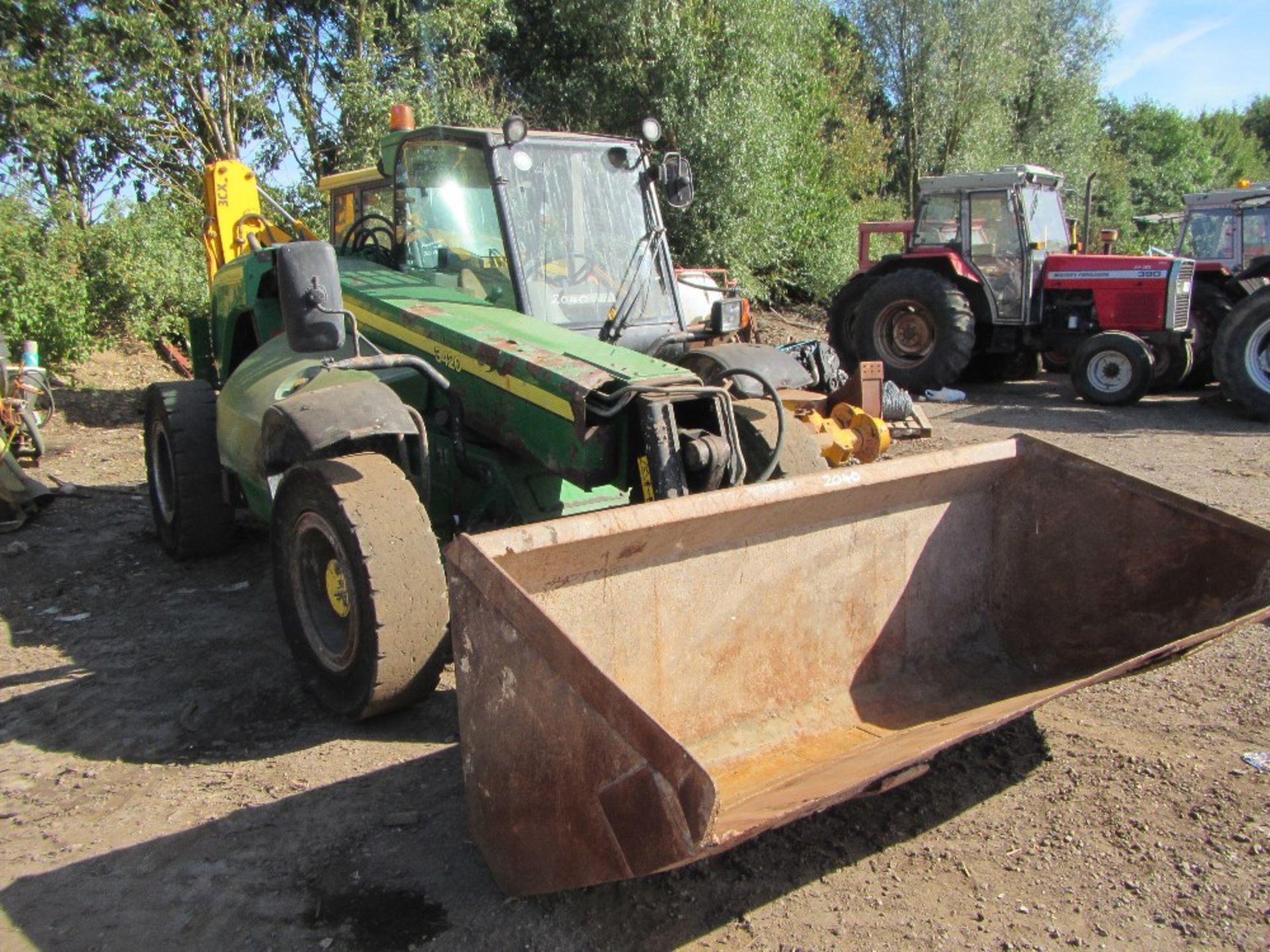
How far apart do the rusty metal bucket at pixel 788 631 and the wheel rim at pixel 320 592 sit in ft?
4.27

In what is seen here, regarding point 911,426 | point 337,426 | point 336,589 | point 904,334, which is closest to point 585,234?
point 337,426

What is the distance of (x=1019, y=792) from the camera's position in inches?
140

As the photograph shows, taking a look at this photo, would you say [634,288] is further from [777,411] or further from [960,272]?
[960,272]

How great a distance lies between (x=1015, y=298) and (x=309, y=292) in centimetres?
1008

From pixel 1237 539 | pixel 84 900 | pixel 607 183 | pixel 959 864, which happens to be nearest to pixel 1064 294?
pixel 607 183

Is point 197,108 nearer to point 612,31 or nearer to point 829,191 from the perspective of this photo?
point 612,31

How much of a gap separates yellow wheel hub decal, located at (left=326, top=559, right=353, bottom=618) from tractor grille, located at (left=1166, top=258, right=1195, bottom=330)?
10.2 m

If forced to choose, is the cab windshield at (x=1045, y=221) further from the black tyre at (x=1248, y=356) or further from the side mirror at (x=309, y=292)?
the side mirror at (x=309, y=292)

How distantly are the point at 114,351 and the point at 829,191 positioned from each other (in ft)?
43.1

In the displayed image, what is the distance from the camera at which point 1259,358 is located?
1072 centimetres

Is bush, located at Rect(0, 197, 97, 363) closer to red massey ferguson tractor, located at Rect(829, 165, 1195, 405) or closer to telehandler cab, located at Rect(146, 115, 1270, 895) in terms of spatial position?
telehandler cab, located at Rect(146, 115, 1270, 895)

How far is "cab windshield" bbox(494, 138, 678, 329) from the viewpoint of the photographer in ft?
16.3

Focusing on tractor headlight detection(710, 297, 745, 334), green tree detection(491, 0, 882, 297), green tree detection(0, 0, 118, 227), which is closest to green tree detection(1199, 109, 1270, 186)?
green tree detection(491, 0, 882, 297)

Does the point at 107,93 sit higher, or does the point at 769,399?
the point at 107,93
